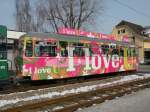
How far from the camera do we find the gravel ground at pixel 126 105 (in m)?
11.0

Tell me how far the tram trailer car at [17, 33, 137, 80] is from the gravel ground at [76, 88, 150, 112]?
555 centimetres

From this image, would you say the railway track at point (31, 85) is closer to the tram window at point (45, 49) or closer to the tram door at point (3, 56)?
the tram door at point (3, 56)

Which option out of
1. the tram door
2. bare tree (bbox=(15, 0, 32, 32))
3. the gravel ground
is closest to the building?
bare tree (bbox=(15, 0, 32, 32))

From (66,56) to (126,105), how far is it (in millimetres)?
8436

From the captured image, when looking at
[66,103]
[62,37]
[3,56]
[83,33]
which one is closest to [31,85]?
[62,37]

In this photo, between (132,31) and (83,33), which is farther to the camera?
(132,31)

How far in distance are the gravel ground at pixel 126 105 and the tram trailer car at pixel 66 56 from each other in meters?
5.55

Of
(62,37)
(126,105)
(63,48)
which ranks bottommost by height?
(126,105)

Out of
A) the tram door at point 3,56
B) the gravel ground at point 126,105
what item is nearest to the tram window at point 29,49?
the tram door at point 3,56

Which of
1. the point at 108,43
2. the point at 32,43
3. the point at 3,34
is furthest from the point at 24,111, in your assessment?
the point at 108,43

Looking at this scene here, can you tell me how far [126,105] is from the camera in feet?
39.1

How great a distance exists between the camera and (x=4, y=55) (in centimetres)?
1491

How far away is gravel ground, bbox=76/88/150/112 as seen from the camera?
11.0 m

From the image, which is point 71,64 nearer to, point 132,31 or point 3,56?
point 3,56
